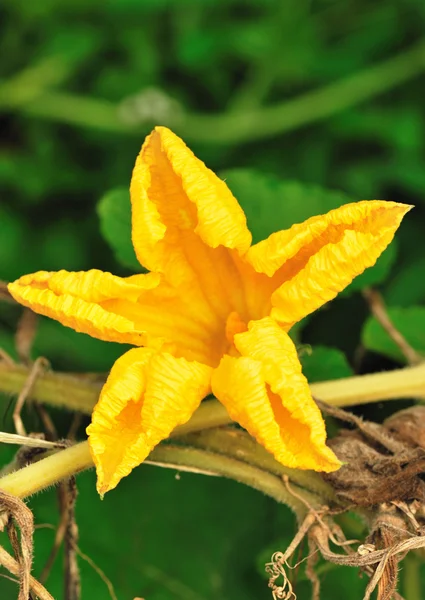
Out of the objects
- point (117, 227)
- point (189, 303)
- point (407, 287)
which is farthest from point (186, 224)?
point (407, 287)

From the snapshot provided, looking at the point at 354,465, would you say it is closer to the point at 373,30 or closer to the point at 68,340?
the point at 68,340

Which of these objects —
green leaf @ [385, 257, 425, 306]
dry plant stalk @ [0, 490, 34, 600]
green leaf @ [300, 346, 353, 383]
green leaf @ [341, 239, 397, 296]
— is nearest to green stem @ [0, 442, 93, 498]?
dry plant stalk @ [0, 490, 34, 600]

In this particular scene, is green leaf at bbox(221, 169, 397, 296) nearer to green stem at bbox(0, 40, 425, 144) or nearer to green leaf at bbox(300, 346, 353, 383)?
green leaf at bbox(300, 346, 353, 383)

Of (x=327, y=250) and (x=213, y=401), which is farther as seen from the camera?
(x=213, y=401)

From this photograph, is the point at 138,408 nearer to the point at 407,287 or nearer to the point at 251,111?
the point at 407,287

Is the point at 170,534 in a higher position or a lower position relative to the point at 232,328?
lower

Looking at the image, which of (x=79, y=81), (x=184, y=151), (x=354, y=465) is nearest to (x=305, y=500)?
(x=354, y=465)
